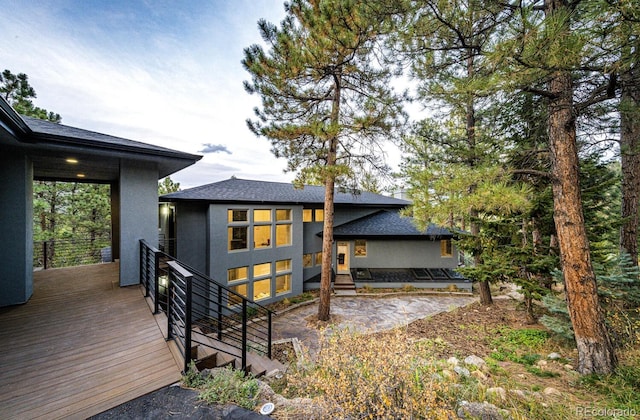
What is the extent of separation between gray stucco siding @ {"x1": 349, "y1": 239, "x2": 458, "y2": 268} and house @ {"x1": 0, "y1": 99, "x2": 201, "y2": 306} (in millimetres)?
10302

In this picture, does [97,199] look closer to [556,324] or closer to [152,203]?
[152,203]

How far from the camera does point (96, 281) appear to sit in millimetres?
5605

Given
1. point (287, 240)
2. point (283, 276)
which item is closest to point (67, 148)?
point (287, 240)

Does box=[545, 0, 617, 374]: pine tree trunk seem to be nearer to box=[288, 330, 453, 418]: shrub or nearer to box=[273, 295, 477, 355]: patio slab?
box=[288, 330, 453, 418]: shrub

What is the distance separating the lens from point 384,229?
13172 mm

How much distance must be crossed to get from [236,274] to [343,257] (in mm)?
6361

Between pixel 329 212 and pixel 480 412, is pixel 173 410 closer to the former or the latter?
pixel 480 412

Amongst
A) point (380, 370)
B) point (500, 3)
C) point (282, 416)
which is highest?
point (500, 3)

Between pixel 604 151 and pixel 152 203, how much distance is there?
11.5m

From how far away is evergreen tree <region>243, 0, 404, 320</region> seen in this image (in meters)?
5.85

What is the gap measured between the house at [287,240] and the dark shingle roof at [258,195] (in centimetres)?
4

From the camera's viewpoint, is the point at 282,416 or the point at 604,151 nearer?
the point at 282,416

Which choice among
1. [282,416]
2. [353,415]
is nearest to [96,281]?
[282,416]

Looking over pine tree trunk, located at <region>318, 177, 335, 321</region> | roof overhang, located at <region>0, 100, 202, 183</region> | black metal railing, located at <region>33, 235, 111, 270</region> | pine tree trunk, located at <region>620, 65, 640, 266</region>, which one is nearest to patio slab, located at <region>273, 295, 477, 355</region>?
pine tree trunk, located at <region>318, 177, 335, 321</region>
